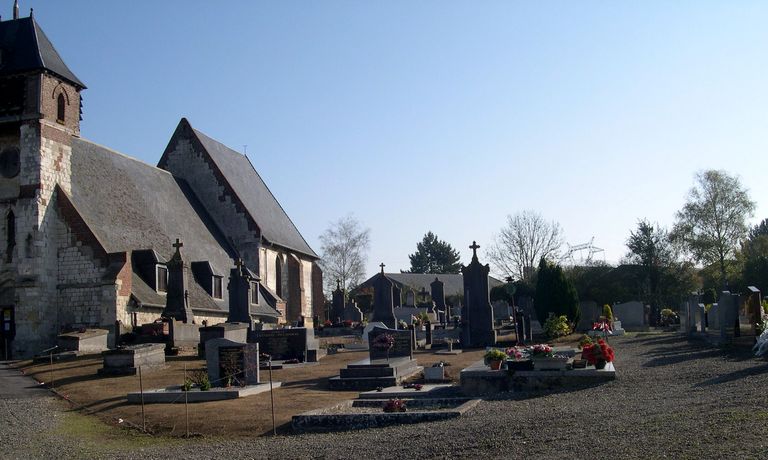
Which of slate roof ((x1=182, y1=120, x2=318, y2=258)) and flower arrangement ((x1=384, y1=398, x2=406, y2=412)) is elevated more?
slate roof ((x1=182, y1=120, x2=318, y2=258))

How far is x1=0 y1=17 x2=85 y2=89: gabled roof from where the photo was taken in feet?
98.2

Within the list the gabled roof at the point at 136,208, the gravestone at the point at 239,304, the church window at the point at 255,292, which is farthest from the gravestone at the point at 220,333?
the church window at the point at 255,292

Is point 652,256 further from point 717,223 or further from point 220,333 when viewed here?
point 220,333

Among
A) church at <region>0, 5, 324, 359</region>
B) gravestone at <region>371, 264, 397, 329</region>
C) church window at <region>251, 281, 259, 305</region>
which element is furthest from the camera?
church window at <region>251, 281, 259, 305</region>

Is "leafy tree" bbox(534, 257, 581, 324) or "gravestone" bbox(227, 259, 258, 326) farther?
"leafy tree" bbox(534, 257, 581, 324)

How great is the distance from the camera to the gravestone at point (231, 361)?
1750 cm

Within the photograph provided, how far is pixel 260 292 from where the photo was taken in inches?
1672

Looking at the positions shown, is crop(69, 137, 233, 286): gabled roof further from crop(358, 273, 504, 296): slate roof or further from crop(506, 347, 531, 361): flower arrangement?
crop(358, 273, 504, 296): slate roof

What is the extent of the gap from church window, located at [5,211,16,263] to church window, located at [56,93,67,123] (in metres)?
4.19

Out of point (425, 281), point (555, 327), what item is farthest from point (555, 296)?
point (425, 281)

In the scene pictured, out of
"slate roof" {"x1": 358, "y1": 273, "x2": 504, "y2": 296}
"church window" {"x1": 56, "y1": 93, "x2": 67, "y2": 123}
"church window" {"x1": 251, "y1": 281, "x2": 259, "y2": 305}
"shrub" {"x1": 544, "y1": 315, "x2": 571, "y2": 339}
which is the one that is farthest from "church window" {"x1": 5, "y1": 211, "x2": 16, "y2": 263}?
"slate roof" {"x1": 358, "y1": 273, "x2": 504, "y2": 296}

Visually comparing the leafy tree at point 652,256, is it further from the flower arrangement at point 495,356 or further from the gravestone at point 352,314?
the flower arrangement at point 495,356

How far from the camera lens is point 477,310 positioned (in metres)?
30.1

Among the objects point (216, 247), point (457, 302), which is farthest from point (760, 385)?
point (457, 302)
